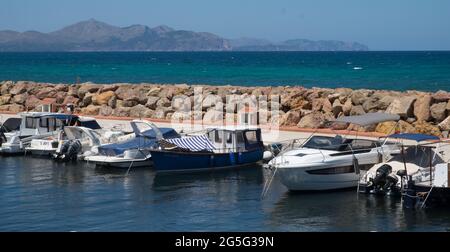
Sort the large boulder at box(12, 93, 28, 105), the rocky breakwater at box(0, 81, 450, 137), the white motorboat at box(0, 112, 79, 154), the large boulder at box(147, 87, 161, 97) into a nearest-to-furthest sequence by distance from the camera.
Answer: the white motorboat at box(0, 112, 79, 154), the rocky breakwater at box(0, 81, 450, 137), the large boulder at box(147, 87, 161, 97), the large boulder at box(12, 93, 28, 105)

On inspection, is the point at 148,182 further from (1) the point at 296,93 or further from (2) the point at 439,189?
(1) the point at 296,93

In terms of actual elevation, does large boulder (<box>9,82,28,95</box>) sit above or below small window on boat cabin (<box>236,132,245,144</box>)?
above

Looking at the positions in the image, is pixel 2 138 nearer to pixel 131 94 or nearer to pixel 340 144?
pixel 131 94

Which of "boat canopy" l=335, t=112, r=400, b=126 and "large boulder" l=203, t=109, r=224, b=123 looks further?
"large boulder" l=203, t=109, r=224, b=123

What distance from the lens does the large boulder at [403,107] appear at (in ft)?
114

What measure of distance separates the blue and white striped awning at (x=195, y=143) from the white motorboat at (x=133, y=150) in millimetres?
1106

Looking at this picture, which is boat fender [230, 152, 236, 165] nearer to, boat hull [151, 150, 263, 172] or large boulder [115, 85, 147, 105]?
boat hull [151, 150, 263, 172]

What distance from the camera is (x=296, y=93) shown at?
42.2 metres

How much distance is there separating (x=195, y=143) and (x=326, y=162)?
22.1 feet

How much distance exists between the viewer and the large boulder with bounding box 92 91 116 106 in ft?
149

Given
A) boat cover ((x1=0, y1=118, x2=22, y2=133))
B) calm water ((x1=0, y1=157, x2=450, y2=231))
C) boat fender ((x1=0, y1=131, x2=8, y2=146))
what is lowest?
calm water ((x1=0, y1=157, x2=450, y2=231))

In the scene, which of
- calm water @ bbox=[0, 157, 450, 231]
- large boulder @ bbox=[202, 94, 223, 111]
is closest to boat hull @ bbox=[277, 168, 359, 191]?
calm water @ bbox=[0, 157, 450, 231]

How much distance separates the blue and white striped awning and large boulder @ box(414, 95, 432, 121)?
37.3 ft

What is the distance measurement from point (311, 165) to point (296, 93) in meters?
19.3
